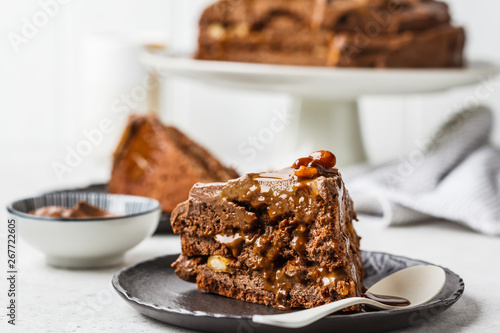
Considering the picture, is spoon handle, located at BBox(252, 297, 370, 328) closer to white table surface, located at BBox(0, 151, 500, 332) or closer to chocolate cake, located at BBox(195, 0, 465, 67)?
white table surface, located at BBox(0, 151, 500, 332)

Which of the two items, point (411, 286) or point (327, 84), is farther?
point (327, 84)

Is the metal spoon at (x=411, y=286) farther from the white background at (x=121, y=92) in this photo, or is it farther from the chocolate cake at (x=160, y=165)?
the white background at (x=121, y=92)

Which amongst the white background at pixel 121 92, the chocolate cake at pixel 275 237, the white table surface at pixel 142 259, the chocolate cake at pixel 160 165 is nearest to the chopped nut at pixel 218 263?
the chocolate cake at pixel 275 237

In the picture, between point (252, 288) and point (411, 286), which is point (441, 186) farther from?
point (252, 288)

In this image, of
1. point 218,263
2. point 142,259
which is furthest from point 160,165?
point 218,263

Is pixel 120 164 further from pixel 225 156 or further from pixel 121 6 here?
pixel 121 6

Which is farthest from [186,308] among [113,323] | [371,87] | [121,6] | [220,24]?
[121,6]
